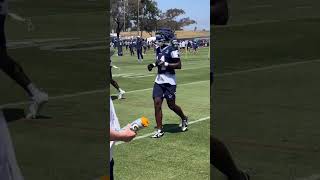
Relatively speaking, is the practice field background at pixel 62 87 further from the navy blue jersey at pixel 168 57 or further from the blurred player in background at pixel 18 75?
the navy blue jersey at pixel 168 57

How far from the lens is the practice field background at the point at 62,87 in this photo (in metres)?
2.38

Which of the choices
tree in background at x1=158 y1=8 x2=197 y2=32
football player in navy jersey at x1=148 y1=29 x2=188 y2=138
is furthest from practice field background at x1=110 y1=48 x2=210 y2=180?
tree in background at x1=158 y1=8 x2=197 y2=32

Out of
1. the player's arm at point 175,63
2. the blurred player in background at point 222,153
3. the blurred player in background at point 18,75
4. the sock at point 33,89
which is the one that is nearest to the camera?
the blurred player in background at point 222,153

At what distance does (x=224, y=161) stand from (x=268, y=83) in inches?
15.6

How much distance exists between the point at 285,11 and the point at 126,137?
1.32 m

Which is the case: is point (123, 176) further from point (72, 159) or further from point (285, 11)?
point (285, 11)

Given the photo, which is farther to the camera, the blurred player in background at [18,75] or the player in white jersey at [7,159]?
the player in white jersey at [7,159]

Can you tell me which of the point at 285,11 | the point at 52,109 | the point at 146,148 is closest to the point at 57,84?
the point at 52,109

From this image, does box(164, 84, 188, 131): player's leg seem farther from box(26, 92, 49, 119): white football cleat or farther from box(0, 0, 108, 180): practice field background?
box(26, 92, 49, 119): white football cleat

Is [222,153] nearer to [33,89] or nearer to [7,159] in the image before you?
[33,89]

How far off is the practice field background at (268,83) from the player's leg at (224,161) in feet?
0.12

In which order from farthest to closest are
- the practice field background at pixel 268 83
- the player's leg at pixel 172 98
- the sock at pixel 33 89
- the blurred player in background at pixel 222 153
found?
the player's leg at pixel 172 98 < the sock at pixel 33 89 < the blurred player in background at pixel 222 153 < the practice field background at pixel 268 83

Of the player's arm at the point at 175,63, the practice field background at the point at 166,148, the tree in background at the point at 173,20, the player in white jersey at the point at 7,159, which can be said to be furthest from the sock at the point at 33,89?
the tree in background at the point at 173,20

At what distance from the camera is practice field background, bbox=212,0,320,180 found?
2.04m
